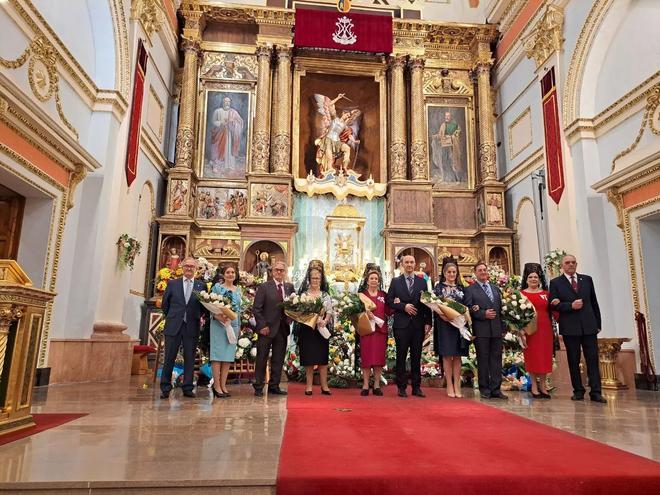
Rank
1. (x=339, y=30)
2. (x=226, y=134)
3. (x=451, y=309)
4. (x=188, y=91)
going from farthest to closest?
(x=226, y=134)
(x=188, y=91)
(x=339, y=30)
(x=451, y=309)

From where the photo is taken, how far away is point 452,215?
13281mm

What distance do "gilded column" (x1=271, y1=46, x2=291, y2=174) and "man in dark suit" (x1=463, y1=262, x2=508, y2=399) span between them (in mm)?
8011

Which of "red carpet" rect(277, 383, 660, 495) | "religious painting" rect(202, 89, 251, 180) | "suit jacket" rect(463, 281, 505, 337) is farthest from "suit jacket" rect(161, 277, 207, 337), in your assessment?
"religious painting" rect(202, 89, 251, 180)

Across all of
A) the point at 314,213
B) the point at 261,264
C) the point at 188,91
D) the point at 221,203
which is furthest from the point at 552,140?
the point at 188,91

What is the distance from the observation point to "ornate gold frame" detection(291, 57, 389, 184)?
13.4m

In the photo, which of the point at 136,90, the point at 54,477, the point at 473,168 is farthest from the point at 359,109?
the point at 54,477

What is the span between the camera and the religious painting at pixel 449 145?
1351 cm

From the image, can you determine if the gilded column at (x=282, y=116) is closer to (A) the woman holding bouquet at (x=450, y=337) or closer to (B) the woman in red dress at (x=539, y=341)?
(A) the woman holding bouquet at (x=450, y=337)

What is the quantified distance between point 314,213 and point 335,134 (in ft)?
7.72

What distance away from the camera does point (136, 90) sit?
9.17 m

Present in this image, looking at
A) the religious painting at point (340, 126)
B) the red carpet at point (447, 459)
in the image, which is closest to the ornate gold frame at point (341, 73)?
the religious painting at point (340, 126)

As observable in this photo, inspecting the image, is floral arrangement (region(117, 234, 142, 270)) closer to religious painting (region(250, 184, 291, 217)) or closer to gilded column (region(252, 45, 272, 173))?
religious painting (region(250, 184, 291, 217))

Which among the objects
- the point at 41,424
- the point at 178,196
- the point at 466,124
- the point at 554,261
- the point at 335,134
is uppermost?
the point at 466,124

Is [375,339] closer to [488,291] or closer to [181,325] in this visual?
[488,291]
